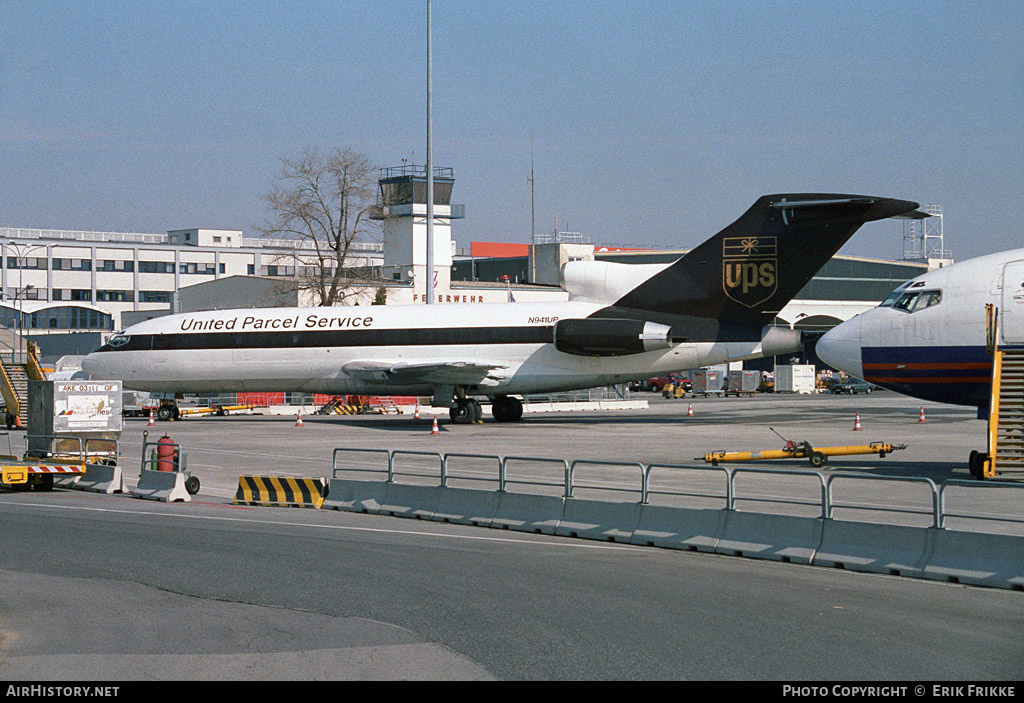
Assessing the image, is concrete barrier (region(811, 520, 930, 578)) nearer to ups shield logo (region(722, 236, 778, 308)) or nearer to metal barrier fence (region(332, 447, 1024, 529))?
metal barrier fence (region(332, 447, 1024, 529))

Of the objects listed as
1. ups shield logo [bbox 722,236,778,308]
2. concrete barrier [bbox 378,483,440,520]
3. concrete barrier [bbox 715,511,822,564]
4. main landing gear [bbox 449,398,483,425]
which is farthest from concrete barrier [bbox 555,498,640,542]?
main landing gear [bbox 449,398,483,425]

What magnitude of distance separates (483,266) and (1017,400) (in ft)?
288

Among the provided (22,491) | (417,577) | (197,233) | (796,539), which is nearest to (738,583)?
(796,539)

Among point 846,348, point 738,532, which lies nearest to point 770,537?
point 738,532

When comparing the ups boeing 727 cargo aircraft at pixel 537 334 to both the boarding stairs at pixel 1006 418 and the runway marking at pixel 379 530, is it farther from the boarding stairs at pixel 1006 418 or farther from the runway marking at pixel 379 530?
the runway marking at pixel 379 530

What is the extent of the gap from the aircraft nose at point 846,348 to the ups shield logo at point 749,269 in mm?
10343

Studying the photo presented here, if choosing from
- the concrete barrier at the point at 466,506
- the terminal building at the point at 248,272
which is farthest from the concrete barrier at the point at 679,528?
the terminal building at the point at 248,272

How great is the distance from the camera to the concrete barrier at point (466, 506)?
53.5 ft

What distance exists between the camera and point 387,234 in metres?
80.4

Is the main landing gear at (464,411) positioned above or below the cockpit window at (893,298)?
below

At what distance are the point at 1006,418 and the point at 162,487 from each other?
15.7m

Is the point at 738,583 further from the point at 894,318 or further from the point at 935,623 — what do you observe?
the point at 894,318

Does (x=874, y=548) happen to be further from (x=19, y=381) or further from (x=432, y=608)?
(x=19, y=381)

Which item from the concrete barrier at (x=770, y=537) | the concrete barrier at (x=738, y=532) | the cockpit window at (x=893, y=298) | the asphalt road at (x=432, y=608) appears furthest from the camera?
the cockpit window at (x=893, y=298)
